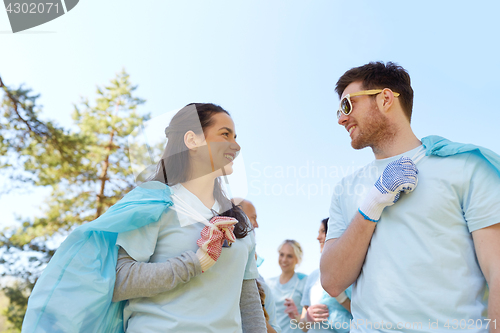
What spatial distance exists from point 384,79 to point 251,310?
1.57m

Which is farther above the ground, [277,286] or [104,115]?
[104,115]

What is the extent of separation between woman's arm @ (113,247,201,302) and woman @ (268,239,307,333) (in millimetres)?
3540

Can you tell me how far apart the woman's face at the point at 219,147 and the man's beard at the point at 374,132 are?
2.36 ft

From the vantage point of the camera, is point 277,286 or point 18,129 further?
point 18,129

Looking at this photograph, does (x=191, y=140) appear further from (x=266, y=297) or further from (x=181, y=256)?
(x=266, y=297)

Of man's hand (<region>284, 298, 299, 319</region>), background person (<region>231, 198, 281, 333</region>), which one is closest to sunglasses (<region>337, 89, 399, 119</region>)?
background person (<region>231, 198, 281, 333</region>)

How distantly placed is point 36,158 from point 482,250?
12042 mm

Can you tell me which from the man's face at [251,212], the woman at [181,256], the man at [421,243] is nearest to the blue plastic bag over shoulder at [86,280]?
the woman at [181,256]

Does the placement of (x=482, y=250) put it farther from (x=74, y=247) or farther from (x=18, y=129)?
(x=18, y=129)

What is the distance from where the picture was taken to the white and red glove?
1.75 metres

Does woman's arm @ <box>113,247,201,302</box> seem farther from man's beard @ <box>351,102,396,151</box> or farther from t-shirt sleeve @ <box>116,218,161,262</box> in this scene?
man's beard @ <box>351,102,396,151</box>

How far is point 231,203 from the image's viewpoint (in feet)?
7.67

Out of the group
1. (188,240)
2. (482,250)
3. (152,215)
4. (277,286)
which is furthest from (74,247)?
(277,286)

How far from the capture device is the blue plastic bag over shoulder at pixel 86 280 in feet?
5.39
